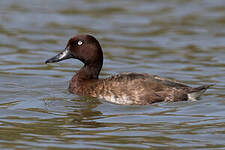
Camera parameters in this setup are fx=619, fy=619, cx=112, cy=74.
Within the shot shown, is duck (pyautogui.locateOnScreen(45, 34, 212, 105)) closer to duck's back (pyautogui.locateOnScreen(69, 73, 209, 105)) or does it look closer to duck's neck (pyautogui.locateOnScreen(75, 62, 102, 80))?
duck's back (pyautogui.locateOnScreen(69, 73, 209, 105))

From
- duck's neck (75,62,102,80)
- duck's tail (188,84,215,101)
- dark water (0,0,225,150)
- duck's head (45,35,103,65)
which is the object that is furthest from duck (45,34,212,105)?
duck's head (45,35,103,65)

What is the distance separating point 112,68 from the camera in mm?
11242

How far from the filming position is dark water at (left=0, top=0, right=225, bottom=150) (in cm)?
659

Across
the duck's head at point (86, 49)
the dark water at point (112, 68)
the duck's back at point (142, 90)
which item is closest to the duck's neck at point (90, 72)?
the duck's head at point (86, 49)

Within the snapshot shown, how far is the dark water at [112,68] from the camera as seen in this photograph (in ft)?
21.6

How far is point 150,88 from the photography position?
323 inches

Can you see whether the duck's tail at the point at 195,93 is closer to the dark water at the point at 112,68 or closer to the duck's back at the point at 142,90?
the duck's back at the point at 142,90

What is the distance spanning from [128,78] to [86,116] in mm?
971

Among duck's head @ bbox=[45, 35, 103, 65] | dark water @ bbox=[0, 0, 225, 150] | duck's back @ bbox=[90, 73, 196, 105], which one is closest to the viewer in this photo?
dark water @ bbox=[0, 0, 225, 150]

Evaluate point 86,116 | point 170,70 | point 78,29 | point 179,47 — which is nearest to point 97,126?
point 86,116

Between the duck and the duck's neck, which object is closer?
the duck

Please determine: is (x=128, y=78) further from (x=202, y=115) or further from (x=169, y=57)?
(x=169, y=57)

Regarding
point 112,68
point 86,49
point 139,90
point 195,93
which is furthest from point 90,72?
point 112,68

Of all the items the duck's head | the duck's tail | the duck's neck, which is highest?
the duck's head
